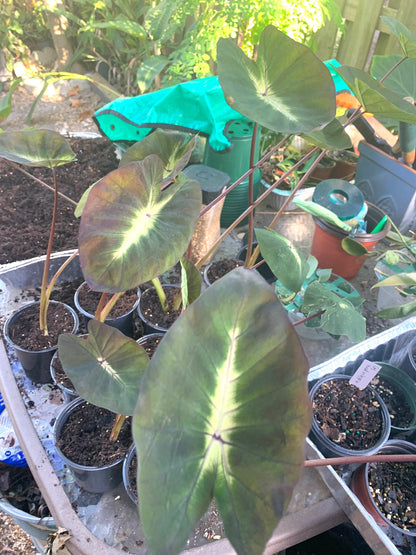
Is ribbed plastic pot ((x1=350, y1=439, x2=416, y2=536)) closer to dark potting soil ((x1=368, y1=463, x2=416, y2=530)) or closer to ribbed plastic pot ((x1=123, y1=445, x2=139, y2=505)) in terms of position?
dark potting soil ((x1=368, y1=463, x2=416, y2=530))

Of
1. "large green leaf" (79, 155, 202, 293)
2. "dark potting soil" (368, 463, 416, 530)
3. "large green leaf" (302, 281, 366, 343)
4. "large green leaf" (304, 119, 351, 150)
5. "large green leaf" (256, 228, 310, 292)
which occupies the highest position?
"large green leaf" (304, 119, 351, 150)

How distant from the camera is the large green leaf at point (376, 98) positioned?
67 centimetres

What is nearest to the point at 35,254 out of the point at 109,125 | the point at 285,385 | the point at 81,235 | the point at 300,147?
the point at 109,125

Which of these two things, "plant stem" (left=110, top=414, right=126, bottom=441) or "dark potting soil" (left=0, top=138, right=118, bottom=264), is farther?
"dark potting soil" (left=0, top=138, right=118, bottom=264)

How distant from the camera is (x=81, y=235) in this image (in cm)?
55

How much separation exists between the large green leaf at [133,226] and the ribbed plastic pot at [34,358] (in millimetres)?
568

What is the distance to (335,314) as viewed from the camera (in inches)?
35.7

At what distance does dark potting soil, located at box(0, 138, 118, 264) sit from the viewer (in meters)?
1.41

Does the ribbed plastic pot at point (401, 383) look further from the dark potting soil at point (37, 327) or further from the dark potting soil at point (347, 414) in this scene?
the dark potting soil at point (37, 327)

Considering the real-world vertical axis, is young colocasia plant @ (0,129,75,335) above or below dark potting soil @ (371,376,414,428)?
above

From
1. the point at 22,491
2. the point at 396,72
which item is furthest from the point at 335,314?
the point at 22,491

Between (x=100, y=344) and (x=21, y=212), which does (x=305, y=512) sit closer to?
(x=100, y=344)

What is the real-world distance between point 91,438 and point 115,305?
407mm

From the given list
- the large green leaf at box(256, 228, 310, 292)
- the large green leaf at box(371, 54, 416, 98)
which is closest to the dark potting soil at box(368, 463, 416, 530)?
the large green leaf at box(256, 228, 310, 292)
